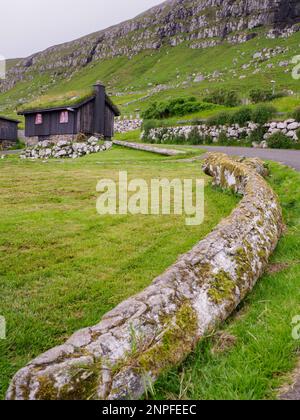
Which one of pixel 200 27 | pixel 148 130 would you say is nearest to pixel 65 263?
pixel 148 130

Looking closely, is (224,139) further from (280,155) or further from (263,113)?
(280,155)

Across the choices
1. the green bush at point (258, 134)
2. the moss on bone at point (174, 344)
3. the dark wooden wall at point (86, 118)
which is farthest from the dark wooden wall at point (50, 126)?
the moss on bone at point (174, 344)

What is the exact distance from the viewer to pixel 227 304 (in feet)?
12.7

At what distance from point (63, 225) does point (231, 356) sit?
18.4 ft

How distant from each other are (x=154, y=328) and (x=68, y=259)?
325 centimetres

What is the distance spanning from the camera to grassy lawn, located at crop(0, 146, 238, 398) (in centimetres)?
412

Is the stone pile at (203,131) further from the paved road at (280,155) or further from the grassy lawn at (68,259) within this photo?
the grassy lawn at (68,259)

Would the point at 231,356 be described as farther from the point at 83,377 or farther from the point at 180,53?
the point at 180,53

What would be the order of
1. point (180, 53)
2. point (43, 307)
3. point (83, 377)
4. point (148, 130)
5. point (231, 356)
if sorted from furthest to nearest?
1. point (180, 53)
2. point (148, 130)
3. point (43, 307)
4. point (231, 356)
5. point (83, 377)

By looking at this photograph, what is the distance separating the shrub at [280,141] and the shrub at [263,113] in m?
1.91

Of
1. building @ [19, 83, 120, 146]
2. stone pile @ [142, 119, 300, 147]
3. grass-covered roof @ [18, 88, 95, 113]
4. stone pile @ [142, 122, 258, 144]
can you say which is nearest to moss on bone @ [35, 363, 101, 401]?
stone pile @ [142, 119, 300, 147]

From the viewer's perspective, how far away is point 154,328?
314 centimetres

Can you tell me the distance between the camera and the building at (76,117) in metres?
37.1

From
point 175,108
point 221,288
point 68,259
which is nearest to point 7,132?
point 175,108
